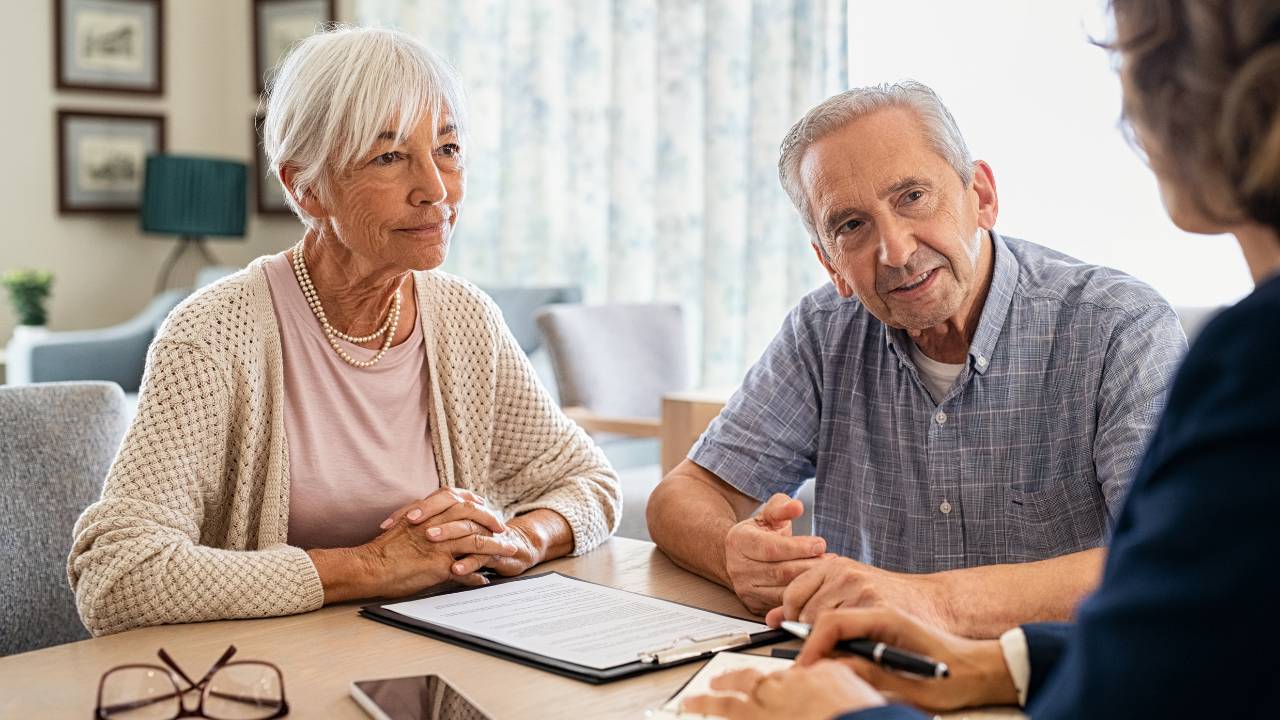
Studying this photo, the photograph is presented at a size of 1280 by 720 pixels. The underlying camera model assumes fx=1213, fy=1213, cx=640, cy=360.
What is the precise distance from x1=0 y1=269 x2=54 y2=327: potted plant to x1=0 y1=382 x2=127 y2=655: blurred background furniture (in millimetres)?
4082

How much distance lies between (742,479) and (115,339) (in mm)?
4082

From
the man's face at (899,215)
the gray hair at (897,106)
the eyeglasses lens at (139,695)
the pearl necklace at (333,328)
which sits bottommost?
the eyeglasses lens at (139,695)

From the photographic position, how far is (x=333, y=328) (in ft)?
5.43

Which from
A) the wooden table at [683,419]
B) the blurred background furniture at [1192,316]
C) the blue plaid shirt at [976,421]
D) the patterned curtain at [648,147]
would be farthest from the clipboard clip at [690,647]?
the patterned curtain at [648,147]

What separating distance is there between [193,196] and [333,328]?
4.39m

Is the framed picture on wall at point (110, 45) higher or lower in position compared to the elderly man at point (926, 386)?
higher

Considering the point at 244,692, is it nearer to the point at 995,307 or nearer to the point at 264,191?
the point at 995,307

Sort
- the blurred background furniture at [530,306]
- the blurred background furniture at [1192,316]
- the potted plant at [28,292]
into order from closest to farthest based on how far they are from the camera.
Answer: the blurred background furniture at [1192,316] < the blurred background furniture at [530,306] < the potted plant at [28,292]

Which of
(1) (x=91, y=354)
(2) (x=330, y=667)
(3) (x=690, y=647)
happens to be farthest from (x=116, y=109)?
(3) (x=690, y=647)

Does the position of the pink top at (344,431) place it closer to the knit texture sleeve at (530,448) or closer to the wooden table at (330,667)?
the knit texture sleeve at (530,448)

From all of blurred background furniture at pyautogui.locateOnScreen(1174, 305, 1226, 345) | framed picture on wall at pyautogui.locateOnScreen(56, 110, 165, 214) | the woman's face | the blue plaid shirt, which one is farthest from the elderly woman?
framed picture on wall at pyautogui.locateOnScreen(56, 110, 165, 214)

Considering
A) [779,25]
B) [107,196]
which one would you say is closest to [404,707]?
[779,25]

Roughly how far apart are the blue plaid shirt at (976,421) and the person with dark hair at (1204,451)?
0.70m

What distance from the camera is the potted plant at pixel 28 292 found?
528cm
